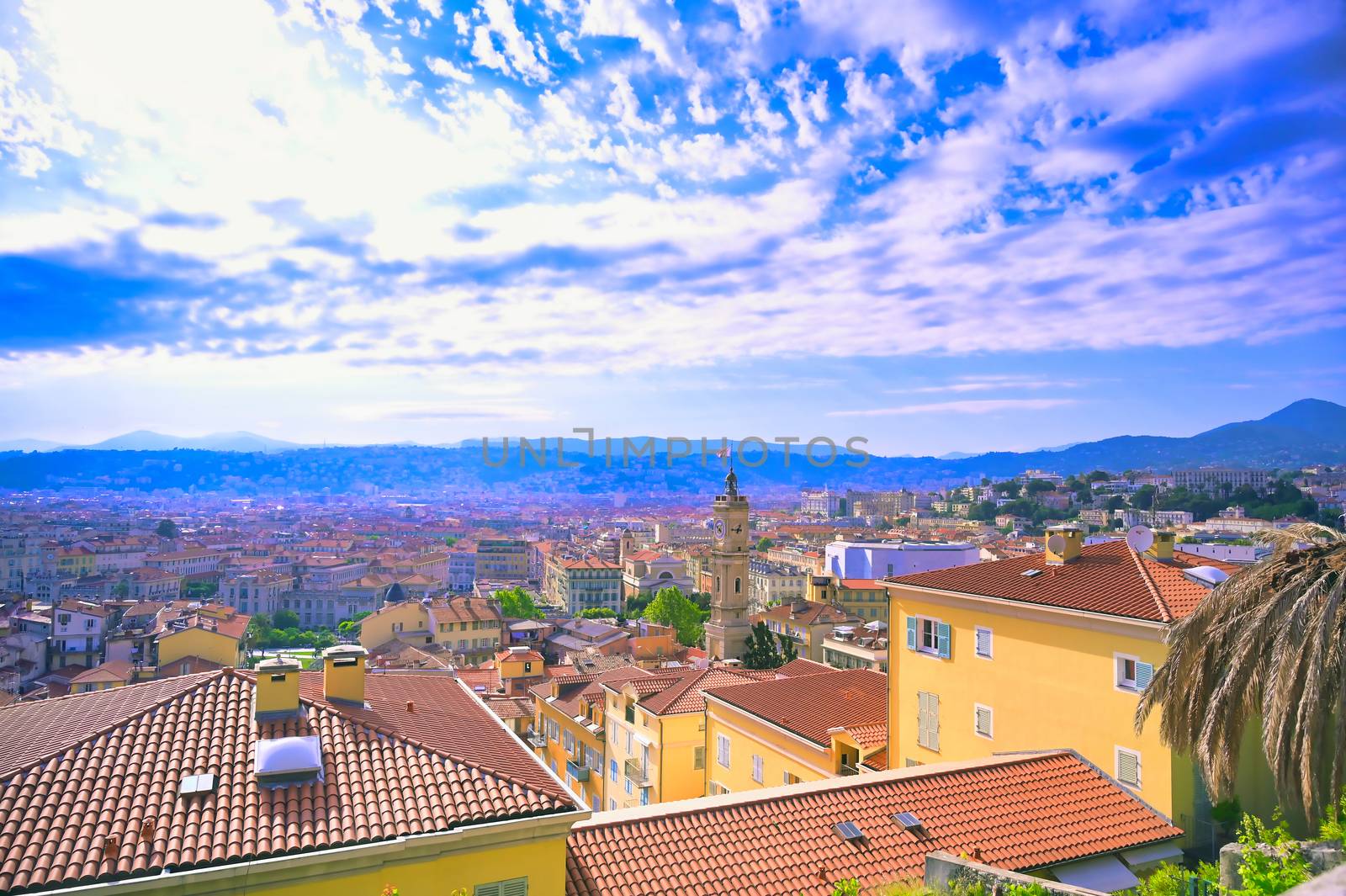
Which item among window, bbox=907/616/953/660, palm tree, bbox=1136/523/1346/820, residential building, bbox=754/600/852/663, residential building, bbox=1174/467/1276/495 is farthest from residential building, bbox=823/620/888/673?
residential building, bbox=1174/467/1276/495

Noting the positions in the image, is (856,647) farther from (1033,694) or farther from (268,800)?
(268,800)

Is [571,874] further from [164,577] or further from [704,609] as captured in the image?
[164,577]

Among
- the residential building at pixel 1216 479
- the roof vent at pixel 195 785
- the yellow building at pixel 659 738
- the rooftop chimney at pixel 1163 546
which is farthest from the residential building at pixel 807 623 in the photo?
the residential building at pixel 1216 479

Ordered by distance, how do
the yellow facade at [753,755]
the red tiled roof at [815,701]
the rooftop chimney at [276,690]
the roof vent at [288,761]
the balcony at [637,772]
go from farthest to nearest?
the balcony at [637,772]
the red tiled roof at [815,701]
the yellow facade at [753,755]
the rooftop chimney at [276,690]
the roof vent at [288,761]

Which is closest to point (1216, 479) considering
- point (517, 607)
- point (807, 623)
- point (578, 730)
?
point (807, 623)

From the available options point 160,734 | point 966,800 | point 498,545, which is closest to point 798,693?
point 966,800

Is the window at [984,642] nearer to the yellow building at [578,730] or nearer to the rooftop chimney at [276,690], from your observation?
the rooftop chimney at [276,690]
